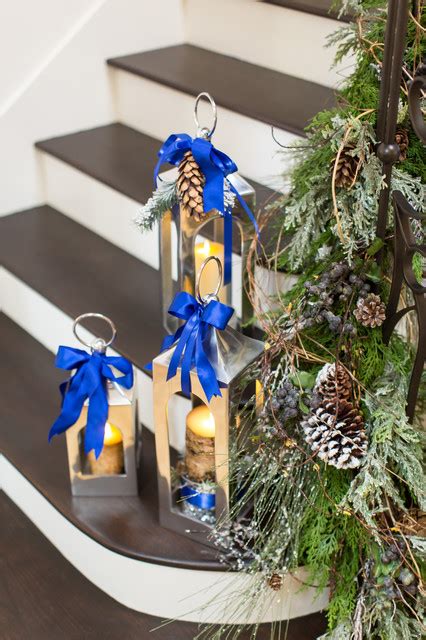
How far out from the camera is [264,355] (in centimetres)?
131

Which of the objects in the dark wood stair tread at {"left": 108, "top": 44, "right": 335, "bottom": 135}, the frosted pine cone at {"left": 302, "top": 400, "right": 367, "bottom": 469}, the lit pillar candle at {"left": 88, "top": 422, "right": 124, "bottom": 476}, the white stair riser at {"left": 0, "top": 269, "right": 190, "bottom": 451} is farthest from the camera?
the dark wood stair tread at {"left": 108, "top": 44, "right": 335, "bottom": 135}

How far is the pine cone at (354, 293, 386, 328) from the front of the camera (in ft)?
4.05

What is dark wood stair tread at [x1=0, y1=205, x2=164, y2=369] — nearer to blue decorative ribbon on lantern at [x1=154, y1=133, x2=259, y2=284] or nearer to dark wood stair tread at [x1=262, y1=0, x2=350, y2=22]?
blue decorative ribbon on lantern at [x1=154, y1=133, x2=259, y2=284]

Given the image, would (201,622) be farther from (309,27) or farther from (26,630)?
(309,27)

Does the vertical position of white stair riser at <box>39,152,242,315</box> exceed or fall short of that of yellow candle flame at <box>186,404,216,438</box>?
it exceeds it

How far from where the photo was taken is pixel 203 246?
1597mm

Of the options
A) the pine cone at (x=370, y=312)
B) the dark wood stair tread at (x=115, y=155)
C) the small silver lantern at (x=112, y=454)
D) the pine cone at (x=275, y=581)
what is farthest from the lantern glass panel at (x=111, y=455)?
the dark wood stair tread at (x=115, y=155)

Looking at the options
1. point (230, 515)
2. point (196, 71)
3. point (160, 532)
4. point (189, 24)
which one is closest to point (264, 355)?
point (230, 515)

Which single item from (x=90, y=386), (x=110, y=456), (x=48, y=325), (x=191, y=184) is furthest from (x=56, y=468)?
(x=191, y=184)

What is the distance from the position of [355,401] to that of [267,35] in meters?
1.11

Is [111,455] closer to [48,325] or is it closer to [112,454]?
[112,454]

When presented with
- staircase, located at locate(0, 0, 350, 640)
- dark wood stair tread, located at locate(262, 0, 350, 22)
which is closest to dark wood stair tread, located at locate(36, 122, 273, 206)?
staircase, located at locate(0, 0, 350, 640)

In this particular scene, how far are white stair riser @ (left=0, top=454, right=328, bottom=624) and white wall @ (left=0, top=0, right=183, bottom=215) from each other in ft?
3.06

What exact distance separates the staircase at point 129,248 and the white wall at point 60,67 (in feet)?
0.10
